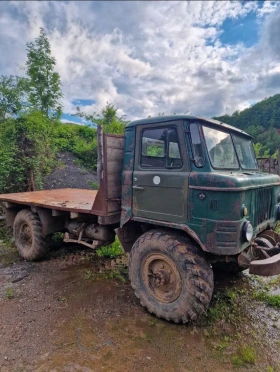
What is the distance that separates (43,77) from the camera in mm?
12555

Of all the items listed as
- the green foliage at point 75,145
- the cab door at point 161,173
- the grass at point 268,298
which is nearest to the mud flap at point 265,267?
the cab door at point 161,173

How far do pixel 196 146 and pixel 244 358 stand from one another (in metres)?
2.28

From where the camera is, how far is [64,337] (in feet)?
8.92

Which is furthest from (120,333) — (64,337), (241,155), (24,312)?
(241,155)

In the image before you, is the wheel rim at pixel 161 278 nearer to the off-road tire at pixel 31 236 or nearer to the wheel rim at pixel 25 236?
the off-road tire at pixel 31 236

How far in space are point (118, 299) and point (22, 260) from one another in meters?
2.61

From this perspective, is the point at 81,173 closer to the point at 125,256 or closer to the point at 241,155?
the point at 125,256

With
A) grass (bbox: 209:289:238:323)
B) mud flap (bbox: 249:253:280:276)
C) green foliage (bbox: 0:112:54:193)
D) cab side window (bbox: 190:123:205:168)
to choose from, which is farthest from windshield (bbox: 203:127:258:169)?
green foliage (bbox: 0:112:54:193)

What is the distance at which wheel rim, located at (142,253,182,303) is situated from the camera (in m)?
2.93

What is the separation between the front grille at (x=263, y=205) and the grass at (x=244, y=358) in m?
1.41

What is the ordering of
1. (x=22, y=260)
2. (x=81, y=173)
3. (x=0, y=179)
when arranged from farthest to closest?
1. (x=81, y=173)
2. (x=0, y=179)
3. (x=22, y=260)

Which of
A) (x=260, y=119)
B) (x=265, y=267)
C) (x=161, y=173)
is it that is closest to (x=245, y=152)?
(x=161, y=173)

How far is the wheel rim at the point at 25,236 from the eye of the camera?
5005 millimetres

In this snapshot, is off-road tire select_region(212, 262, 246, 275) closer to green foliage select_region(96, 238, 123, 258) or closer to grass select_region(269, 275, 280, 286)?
grass select_region(269, 275, 280, 286)
